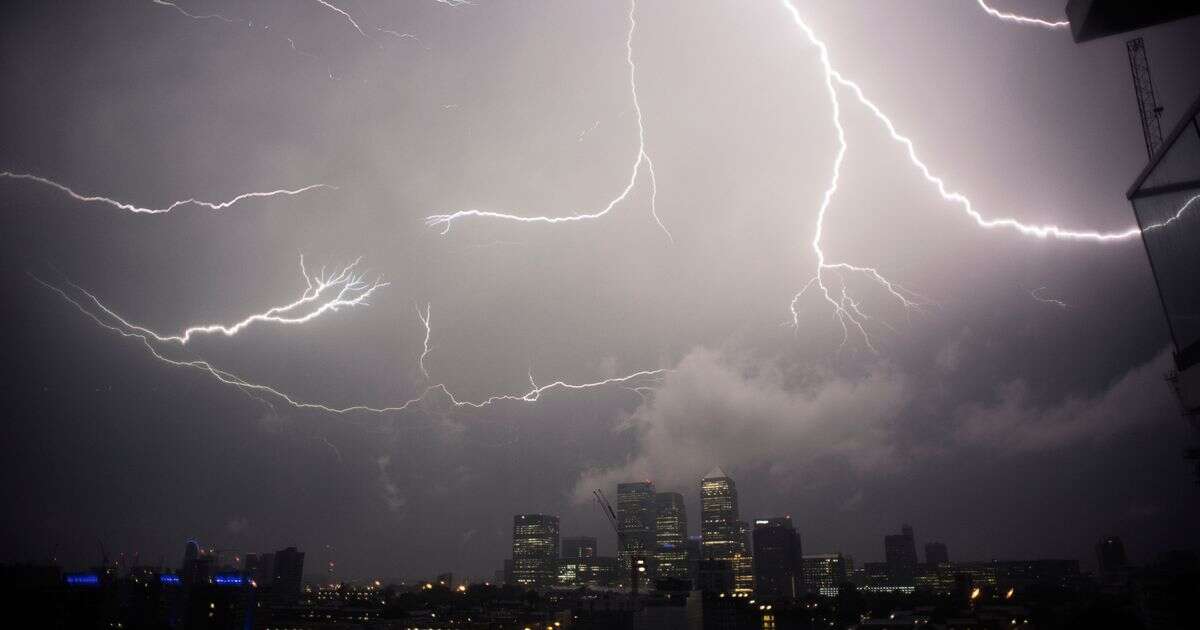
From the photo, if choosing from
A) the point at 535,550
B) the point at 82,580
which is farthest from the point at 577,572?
the point at 82,580

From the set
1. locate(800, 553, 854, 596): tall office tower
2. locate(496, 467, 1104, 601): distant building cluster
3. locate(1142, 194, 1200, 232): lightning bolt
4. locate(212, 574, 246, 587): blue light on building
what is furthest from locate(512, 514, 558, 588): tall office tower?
locate(1142, 194, 1200, 232): lightning bolt

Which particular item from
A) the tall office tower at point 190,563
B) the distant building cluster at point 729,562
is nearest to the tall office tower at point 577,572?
the distant building cluster at point 729,562

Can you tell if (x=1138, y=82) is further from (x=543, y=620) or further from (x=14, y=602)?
(x=14, y=602)

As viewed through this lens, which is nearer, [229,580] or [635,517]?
[229,580]

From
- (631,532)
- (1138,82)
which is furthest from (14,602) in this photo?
(631,532)

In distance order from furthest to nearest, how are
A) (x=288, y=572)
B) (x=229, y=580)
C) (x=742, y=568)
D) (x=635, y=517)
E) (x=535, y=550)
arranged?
(x=635, y=517) → (x=535, y=550) → (x=742, y=568) → (x=288, y=572) → (x=229, y=580)

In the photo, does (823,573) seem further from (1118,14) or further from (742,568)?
(1118,14)
